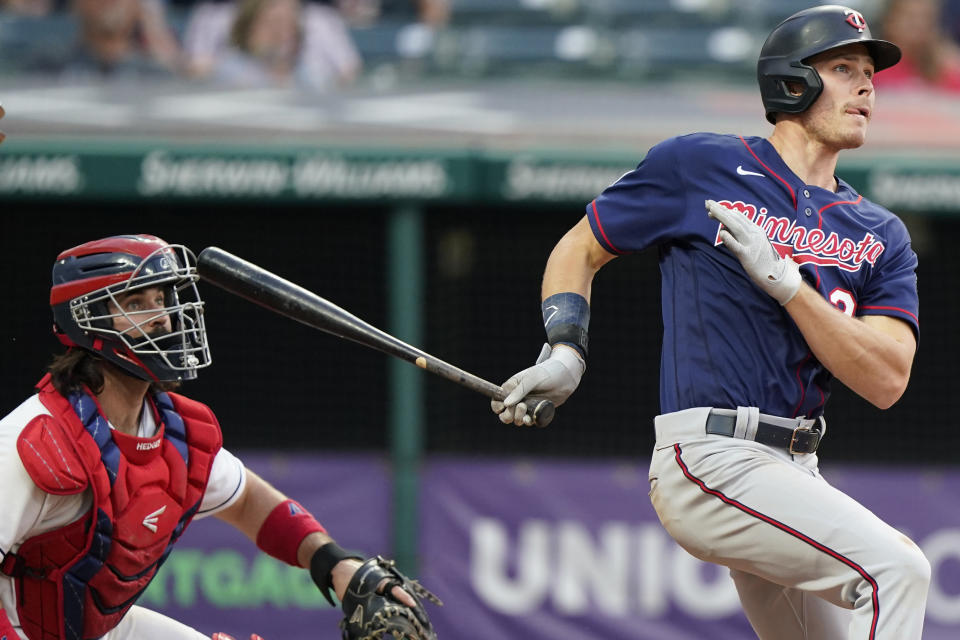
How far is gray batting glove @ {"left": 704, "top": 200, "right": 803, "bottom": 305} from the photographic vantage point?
9.14 feet

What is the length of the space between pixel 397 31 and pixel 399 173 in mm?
1842

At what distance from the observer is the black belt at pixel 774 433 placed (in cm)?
289

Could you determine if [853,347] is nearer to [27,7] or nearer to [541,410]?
[541,410]

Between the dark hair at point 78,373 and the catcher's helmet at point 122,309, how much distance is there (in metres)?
0.03

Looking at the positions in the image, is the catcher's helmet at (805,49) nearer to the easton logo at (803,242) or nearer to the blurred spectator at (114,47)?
the easton logo at (803,242)

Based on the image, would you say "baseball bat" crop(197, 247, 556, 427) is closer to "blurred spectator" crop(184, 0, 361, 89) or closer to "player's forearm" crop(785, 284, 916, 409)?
"player's forearm" crop(785, 284, 916, 409)

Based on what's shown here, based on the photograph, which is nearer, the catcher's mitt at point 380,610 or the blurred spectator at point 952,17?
the catcher's mitt at point 380,610

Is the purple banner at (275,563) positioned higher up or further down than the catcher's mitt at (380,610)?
further down

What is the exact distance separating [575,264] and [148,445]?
3.42 feet

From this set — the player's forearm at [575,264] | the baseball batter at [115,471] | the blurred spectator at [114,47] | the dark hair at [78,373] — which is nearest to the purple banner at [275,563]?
the blurred spectator at [114,47]

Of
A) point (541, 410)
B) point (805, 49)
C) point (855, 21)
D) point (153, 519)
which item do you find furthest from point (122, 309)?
point (855, 21)

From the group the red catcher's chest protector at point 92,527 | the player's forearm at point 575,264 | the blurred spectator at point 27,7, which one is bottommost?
the red catcher's chest protector at point 92,527

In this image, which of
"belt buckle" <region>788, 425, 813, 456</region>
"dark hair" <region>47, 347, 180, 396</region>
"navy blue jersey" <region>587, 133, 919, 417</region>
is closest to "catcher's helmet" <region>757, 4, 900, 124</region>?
"navy blue jersey" <region>587, 133, 919, 417</region>

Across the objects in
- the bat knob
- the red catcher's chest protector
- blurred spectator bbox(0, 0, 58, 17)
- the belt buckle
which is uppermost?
blurred spectator bbox(0, 0, 58, 17)
